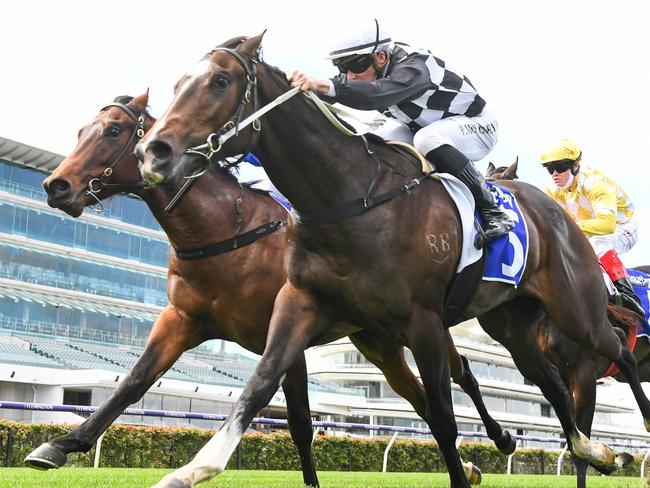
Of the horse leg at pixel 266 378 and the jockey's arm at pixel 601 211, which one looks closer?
the horse leg at pixel 266 378

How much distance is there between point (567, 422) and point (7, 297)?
3714 cm

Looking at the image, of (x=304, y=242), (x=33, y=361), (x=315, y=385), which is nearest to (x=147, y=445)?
(x=304, y=242)

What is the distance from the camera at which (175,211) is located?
507 centimetres

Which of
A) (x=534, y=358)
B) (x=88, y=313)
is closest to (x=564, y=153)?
(x=534, y=358)

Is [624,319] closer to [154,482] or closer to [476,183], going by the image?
[476,183]

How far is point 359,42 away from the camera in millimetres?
4227

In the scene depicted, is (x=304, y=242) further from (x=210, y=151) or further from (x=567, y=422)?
(x=567, y=422)

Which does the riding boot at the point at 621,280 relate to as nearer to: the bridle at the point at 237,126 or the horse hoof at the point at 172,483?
the bridle at the point at 237,126

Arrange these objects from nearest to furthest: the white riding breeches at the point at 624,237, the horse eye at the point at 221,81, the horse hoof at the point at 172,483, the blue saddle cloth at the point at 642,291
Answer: the horse hoof at the point at 172,483 → the horse eye at the point at 221,81 → the blue saddle cloth at the point at 642,291 → the white riding breeches at the point at 624,237

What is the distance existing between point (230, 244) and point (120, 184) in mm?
742

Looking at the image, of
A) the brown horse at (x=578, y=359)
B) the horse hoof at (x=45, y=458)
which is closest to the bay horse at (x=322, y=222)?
the horse hoof at (x=45, y=458)

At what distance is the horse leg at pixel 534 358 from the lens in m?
5.36

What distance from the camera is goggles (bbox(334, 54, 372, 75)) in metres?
4.28

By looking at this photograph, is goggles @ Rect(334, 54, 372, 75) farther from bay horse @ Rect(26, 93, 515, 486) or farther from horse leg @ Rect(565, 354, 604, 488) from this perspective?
horse leg @ Rect(565, 354, 604, 488)
